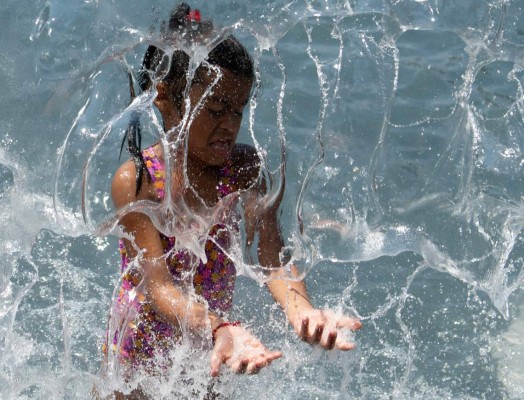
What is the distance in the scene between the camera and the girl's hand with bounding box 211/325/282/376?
226 cm

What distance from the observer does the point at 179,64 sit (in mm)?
2863

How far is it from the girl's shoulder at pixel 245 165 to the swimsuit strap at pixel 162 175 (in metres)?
0.02

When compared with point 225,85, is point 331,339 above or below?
below

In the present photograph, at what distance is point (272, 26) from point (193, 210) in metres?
0.82

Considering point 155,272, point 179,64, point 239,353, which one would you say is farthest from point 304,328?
point 179,64

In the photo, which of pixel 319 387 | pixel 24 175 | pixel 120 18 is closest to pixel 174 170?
pixel 24 175

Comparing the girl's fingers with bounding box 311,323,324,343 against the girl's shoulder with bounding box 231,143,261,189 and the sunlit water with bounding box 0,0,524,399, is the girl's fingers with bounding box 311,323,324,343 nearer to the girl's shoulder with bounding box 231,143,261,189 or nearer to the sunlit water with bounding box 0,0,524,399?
the sunlit water with bounding box 0,0,524,399

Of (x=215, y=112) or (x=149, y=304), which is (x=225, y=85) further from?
(x=149, y=304)

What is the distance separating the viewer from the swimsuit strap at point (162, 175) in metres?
2.89

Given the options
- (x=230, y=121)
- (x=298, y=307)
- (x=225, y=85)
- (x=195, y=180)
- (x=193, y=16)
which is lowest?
(x=298, y=307)

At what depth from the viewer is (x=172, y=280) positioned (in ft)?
9.28

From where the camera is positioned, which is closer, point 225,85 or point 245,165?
point 225,85

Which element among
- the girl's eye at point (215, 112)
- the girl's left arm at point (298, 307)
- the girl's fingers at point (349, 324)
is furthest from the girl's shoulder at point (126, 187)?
the girl's fingers at point (349, 324)

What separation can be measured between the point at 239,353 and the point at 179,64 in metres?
1.03
